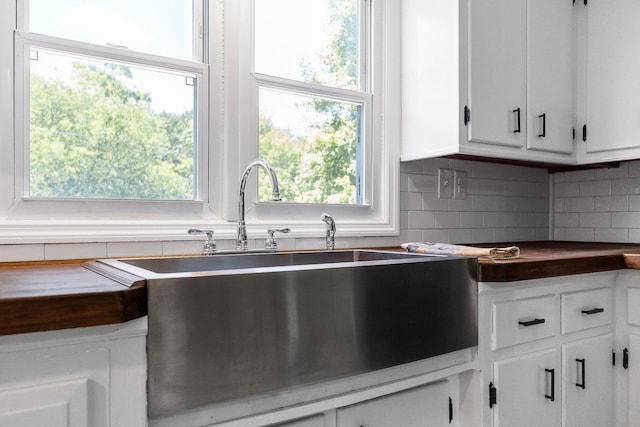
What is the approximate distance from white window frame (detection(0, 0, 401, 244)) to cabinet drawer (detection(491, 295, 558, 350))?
66 cm

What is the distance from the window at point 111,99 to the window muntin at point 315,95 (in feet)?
0.89

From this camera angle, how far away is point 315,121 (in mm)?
1930

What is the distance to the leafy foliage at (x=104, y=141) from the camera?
1.40 meters

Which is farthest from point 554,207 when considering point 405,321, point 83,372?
point 83,372

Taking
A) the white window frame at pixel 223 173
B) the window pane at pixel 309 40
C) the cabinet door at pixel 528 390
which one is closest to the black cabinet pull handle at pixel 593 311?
the cabinet door at pixel 528 390

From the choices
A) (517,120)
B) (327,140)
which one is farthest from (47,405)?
(517,120)

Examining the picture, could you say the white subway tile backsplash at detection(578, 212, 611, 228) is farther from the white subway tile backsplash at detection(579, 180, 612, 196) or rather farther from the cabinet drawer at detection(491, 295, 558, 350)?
the cabinet drawer at detection(491, 295, 558, 350)

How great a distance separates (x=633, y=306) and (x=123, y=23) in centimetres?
201

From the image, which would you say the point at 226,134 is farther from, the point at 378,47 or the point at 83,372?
the point at 83,372

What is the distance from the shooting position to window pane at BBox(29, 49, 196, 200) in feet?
4.59

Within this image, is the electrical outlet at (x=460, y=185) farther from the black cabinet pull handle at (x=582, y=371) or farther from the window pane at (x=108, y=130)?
the window pane at (x=108, y=130)

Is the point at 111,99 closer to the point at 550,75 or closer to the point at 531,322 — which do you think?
the point at 531,322

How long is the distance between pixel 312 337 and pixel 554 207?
219 centimetres

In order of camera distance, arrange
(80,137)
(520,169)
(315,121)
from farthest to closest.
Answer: (520,169) → (315,121) → (80,137)
